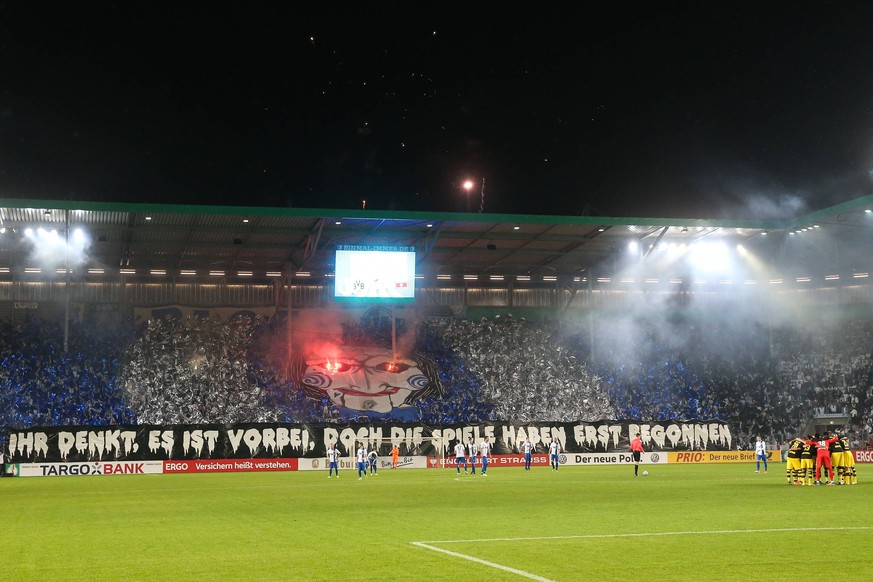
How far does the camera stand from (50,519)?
21781mm

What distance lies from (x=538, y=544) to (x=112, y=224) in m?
46.2

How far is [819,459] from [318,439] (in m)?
29.3

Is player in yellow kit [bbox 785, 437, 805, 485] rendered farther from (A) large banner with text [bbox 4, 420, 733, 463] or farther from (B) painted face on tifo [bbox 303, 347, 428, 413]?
(B) painted face on tifo [bbox 303, 347, 428, 413]

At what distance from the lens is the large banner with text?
50.2 m

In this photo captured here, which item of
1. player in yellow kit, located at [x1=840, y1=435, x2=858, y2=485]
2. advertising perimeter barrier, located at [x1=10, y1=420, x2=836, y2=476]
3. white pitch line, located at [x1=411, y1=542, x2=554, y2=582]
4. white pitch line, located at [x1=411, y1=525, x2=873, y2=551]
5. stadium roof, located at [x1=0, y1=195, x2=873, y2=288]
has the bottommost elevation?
advertising perimeter barrier, located at [x1=10, y1=420, x2=836, y2=476]

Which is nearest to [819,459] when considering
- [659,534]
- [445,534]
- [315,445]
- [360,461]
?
[659,534]

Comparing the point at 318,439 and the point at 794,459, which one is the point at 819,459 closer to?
the point at 794,459

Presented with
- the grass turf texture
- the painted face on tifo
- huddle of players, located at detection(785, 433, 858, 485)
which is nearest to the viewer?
the grass turf texture

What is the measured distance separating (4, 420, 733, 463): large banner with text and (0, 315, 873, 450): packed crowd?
428 cm

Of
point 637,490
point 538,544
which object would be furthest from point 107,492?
point 538,544

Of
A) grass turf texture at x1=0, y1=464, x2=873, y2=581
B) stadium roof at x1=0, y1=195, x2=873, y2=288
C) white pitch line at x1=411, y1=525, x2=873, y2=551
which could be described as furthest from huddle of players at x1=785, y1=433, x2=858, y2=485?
stadium roof at x1=0, y1=195, x2=873, y2=288

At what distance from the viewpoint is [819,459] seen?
31938 mm

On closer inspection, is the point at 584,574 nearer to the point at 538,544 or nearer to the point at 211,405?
the point at 538,544

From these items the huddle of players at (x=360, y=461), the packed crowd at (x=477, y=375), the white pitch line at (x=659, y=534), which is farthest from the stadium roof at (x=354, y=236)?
the white pitch line at (x=659, y=534)
